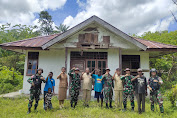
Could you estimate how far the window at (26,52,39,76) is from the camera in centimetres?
756

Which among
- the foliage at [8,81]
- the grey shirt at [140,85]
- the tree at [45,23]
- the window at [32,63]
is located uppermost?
the tree at [45,23]

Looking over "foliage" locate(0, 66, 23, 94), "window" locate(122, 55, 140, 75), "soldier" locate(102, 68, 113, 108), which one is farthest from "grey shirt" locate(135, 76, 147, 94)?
"foliage" locate(0, 66, 23, 94)

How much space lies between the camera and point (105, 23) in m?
6.27

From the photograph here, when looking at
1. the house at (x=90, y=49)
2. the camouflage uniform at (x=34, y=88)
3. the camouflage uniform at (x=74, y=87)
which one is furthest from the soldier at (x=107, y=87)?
the camouflage uniform at (x=34, y=88)

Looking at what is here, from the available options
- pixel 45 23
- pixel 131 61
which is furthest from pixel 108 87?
pixel 45 23

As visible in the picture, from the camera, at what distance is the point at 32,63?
766 centimetres

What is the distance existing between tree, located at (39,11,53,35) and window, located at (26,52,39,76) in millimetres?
25718

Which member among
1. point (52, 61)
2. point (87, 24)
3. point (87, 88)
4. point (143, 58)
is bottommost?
point (87, 88)

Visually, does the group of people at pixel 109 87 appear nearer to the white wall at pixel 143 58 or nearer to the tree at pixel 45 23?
the white wall at pixel 143 58

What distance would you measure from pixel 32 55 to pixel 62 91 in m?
4.28

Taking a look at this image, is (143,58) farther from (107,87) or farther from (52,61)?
(52,61)

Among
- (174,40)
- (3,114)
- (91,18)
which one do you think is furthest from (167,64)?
(3,114)

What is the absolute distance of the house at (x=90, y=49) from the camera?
627 cm

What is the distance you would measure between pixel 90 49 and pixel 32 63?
3.89 m
